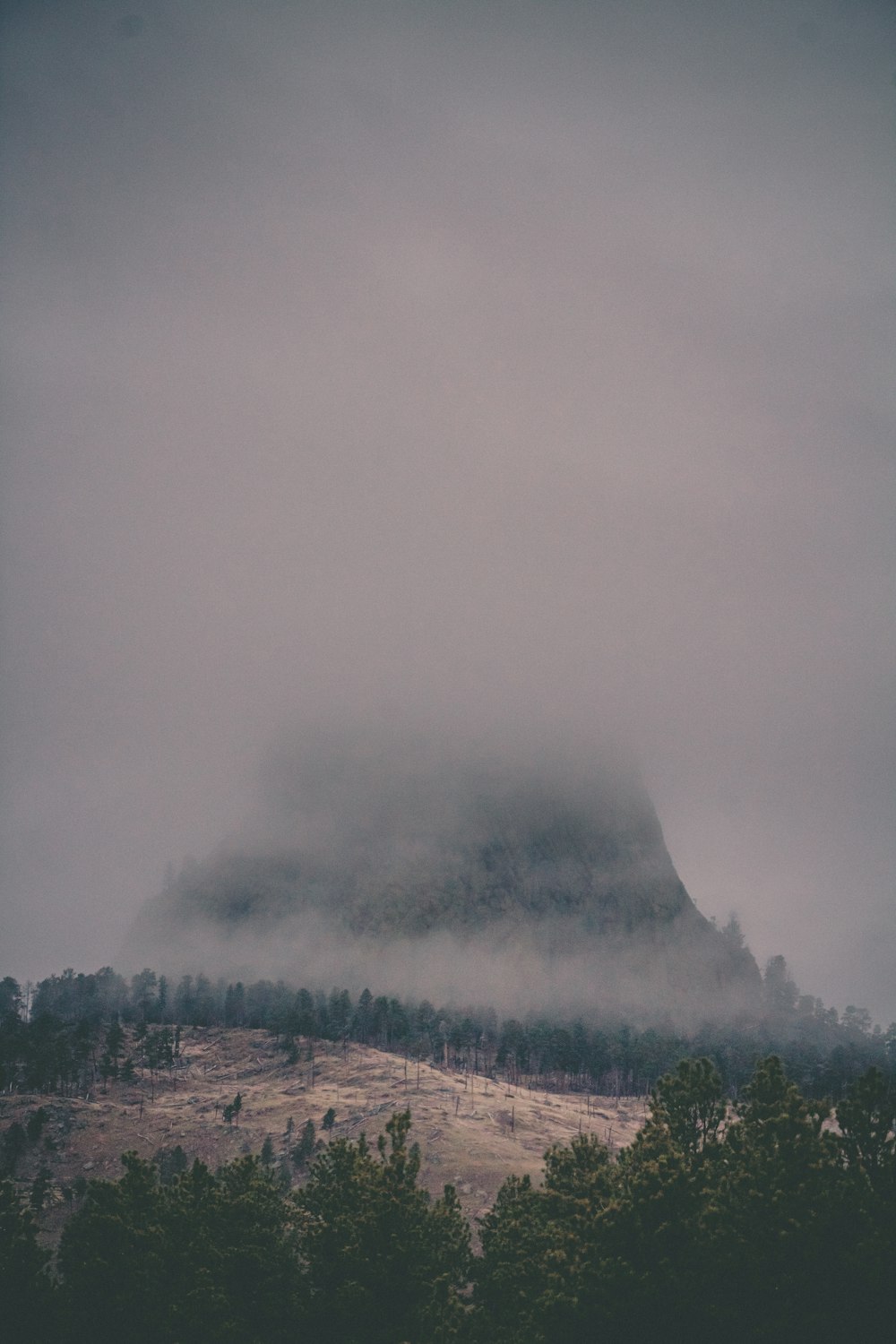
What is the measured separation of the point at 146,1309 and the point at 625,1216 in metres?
31.0

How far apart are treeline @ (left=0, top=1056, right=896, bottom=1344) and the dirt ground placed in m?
72.3

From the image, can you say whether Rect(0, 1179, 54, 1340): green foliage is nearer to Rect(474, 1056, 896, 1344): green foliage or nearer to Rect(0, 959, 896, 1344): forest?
Rect(0, 959, 896, 1344): forest

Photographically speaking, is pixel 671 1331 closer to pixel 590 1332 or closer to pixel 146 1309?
pixel 590 1332

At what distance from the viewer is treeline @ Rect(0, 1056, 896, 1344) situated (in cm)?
4250

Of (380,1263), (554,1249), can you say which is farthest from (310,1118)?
(554,1249)

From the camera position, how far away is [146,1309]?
52.8 metres

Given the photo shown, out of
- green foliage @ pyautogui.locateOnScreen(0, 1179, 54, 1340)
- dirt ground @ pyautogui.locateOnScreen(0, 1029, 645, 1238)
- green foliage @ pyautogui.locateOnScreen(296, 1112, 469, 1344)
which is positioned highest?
green foliage @ pyautogui.locateOnScreen(296, 1112, 469, 1344)

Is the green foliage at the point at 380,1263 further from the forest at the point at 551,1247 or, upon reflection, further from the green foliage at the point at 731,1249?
A: the green foliage at the point at 731,1249

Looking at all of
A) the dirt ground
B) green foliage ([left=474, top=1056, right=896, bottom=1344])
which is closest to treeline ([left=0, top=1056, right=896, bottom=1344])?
green foliage ([left=474, top=1056, right=896, bottom=1344])

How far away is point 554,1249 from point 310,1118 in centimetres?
12858

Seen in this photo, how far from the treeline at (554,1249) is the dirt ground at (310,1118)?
237ft

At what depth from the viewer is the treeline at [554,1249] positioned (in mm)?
42500

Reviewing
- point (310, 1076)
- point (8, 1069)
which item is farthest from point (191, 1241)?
point (310, 1076)

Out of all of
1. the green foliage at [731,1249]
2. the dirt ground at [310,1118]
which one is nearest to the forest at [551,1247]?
the green foliage at [731,1249]
